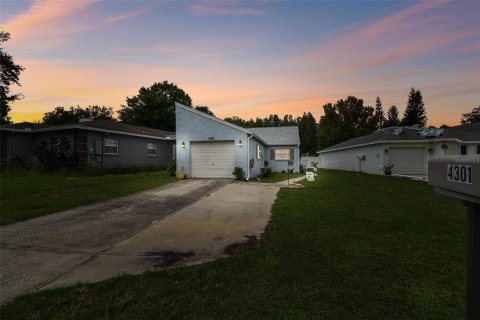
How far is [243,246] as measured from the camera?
450cm

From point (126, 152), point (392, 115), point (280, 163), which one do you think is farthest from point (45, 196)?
point (392, 115)

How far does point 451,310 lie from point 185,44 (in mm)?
13055

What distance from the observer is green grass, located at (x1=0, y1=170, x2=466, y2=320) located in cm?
260

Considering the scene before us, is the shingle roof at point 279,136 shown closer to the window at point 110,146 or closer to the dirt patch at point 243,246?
the window at point 110,146

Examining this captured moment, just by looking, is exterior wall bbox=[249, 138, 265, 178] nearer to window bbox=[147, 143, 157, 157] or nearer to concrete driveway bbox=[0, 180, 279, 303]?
concrete driveway bbox=[0, 180, 279, 303]

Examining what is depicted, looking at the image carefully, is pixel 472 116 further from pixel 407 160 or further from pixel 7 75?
pixel 7 75

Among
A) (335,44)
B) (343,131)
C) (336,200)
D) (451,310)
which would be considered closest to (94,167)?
(336,200)

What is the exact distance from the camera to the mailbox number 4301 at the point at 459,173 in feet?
2.31

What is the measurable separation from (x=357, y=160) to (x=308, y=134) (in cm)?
4644

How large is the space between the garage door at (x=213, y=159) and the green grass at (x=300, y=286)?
35.0 feet

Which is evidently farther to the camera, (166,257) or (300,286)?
(166,257)

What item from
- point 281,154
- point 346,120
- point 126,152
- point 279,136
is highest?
point 346,120

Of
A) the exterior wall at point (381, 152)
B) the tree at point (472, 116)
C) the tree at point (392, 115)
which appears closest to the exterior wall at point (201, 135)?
the exterior wall at point (381, 152)

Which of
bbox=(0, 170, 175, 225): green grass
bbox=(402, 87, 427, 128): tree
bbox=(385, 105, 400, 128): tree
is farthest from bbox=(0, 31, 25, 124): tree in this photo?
bbox=(385, 105, 400, 128): tree
